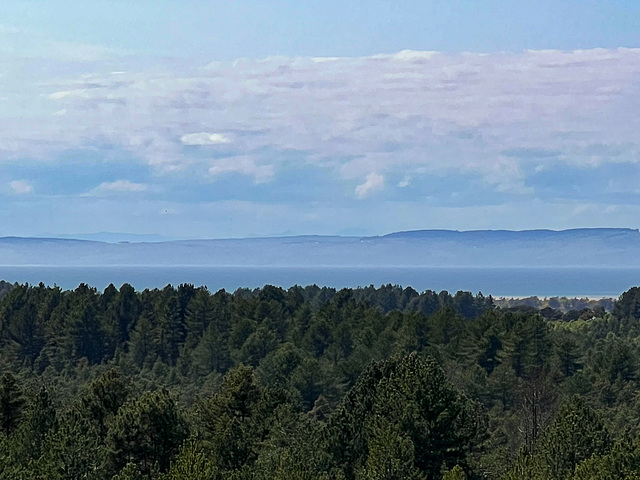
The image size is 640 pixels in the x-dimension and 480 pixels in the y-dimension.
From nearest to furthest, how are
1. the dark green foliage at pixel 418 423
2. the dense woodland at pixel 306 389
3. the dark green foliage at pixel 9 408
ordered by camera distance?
1. the dense woodland at pixel 306 389
2. the dark green foliage at pixel 418 423
3. the dark green foliage at pixel 9 408

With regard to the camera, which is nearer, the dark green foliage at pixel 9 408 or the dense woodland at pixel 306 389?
the dense woodland at pixel 306 389

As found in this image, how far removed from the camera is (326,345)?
85.8 meters

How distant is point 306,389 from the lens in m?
68.1

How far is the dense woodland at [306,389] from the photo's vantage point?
34.2 metres

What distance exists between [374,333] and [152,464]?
44.7 metres

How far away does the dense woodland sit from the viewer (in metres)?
34.2

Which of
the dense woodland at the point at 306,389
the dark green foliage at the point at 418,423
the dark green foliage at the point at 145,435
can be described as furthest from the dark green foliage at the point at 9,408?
the dark green foliage at the point at 418,423

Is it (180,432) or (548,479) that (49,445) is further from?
(548,479)

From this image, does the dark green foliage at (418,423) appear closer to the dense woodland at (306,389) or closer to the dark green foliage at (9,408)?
Answer: the dense woodland at (306,389)

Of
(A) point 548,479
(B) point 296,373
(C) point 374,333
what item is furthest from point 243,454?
(C) point 374,333

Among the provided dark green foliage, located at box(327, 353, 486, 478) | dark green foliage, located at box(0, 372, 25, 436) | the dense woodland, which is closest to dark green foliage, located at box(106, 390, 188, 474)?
the dense woodland

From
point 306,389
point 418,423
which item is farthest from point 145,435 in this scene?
point 306,389

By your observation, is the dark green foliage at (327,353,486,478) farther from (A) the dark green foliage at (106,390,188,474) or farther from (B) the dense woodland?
(A) the dark green foliage at (106,390,188,474)

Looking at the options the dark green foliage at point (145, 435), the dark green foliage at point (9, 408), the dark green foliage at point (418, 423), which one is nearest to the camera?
the dark green foliage at point (145, 435)
